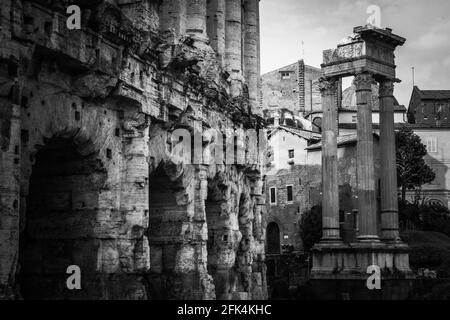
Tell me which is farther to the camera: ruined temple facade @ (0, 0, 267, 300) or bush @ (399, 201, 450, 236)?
bush @ (399, 201, 450, 236)

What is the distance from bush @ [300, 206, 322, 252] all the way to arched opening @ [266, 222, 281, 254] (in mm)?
4498

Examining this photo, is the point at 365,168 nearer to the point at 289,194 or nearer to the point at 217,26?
the point at 217,26

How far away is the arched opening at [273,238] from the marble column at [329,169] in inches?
961

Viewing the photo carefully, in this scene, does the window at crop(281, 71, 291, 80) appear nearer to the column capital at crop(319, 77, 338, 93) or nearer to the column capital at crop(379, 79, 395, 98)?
the column capital at crop(379, 79, 395, 98)

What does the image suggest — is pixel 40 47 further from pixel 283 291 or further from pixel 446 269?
pixel 446 269

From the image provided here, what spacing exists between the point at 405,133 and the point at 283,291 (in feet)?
77.4

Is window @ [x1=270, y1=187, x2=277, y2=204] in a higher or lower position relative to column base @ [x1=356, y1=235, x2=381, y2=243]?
higher

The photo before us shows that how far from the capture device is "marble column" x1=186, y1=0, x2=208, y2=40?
25.6m

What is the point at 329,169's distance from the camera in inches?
1183

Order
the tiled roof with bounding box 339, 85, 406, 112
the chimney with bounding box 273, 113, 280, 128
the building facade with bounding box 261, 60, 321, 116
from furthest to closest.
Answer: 1. the building facade with bounding box 261, 60, 321, 116
2. the tiled roof with bounding box 339, 85, 406, 112
3. the chimney with bounding box 273, 113, 280, 128

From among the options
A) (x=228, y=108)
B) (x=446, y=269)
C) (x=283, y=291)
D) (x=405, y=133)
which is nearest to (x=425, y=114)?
(x=405, y=133)

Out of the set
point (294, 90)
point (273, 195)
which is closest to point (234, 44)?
point (273, 195)

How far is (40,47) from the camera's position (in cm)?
1455

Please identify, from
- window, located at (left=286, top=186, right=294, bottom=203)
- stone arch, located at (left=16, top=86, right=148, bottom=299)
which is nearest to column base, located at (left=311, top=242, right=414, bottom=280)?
stone arch, located at (left=16, top=86, right=148, bottom=299)
